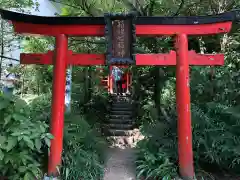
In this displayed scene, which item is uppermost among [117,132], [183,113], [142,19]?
[142,19]

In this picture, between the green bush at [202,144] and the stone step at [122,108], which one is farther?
the stone step at [122,108]

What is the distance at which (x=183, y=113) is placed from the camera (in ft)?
16.3

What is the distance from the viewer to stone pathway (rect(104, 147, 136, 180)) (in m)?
5.41

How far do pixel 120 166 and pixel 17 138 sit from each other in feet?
9.70

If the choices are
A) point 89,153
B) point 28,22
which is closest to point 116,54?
point 28,22

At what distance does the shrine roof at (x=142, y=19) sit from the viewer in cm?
500

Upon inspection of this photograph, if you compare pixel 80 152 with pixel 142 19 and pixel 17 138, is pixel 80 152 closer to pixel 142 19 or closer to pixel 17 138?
pixel 17 138

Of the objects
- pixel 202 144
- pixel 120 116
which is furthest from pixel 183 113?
pixel 120 116

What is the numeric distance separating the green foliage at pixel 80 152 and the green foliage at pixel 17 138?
3.08ft

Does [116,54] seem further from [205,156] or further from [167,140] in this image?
[205,156]

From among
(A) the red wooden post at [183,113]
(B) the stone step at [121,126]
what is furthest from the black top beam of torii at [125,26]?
(B) the stone step at [121,126]

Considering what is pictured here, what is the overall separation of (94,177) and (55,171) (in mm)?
823

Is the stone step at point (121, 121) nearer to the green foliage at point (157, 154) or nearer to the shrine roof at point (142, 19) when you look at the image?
the green foliage at point (157, 154)

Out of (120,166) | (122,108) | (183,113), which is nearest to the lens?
(183,113)
